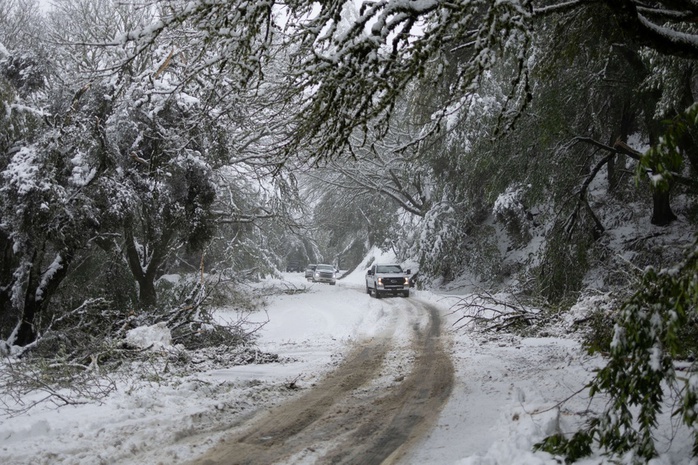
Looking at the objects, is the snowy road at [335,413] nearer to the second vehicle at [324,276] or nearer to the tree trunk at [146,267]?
the tree trunk at [146,267]

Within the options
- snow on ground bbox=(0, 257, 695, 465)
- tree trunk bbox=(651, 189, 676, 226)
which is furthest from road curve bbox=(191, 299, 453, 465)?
tree trunk bbox=(651, 189, 676, 226)

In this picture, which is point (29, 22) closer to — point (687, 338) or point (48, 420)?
point (48, 420)

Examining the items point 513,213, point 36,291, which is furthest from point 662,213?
point 36,291

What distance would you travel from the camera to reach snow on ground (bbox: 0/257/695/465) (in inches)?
188

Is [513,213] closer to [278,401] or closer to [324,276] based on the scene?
[278,401]

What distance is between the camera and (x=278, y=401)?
23.1 ft

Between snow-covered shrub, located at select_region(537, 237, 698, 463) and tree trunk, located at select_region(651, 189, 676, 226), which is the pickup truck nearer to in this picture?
tree trunk, located at select_region(651, 189, 676, 226)

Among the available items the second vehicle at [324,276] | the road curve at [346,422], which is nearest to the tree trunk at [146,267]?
the road curve at [346,422]

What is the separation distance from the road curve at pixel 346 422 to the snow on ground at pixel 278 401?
24 cm

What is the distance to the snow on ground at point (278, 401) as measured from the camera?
4770 millimetres

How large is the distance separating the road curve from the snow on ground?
237 millimetres

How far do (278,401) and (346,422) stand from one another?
4.55 ft

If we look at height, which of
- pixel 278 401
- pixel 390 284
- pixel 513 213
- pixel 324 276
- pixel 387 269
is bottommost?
pixel 324 276

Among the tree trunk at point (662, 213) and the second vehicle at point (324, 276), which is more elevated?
the tree trunk at point (662, 213)
